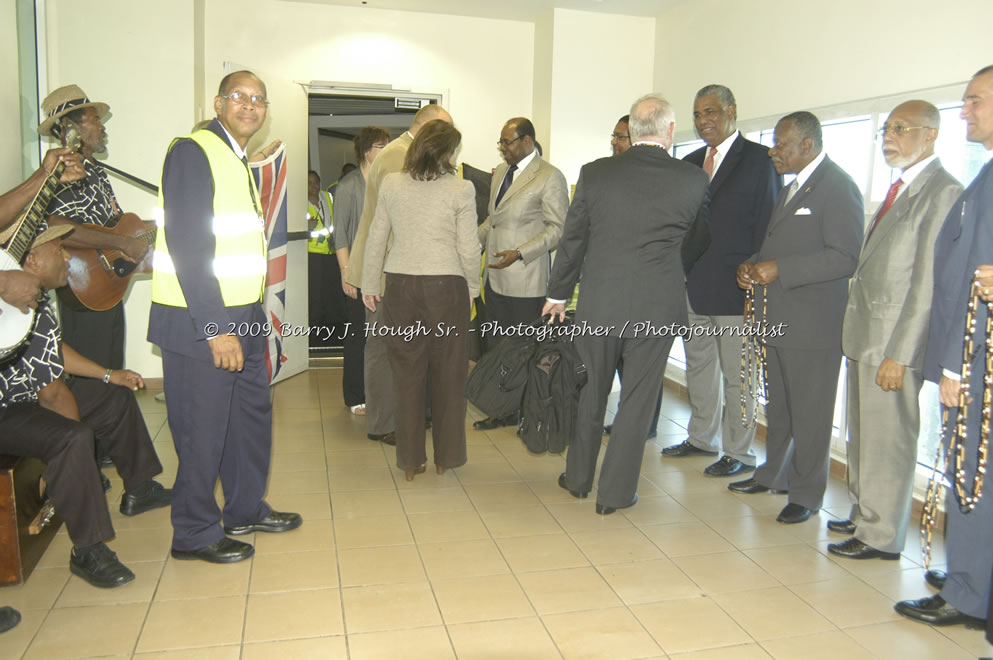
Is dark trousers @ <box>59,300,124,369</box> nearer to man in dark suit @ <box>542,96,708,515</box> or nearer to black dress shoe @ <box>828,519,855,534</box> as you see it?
man in dark suit @ <box>542,96,708,515</box>

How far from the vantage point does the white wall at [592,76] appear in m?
6.41

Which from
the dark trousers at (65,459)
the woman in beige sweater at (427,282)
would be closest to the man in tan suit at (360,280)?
the woman in beige sweater at (427,282)

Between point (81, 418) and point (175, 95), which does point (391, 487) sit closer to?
point (81, 418)

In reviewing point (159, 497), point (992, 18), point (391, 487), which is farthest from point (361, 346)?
point (992, 18)

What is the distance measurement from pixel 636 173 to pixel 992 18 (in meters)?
1.61

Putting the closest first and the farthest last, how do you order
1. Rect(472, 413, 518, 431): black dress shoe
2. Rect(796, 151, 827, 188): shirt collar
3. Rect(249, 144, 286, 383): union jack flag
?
1. Rect(796, 151, 827, 188): shirt collar
2. Rect(249, 144, 286, 383): union jack flag
3. Rect(472, 413, 518, 431): black dress shoe

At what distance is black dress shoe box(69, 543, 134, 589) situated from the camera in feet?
8.73

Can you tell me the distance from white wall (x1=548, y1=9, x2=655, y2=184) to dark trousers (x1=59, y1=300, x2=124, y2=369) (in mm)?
3834

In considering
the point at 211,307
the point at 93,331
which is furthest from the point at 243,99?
the point at 93,331

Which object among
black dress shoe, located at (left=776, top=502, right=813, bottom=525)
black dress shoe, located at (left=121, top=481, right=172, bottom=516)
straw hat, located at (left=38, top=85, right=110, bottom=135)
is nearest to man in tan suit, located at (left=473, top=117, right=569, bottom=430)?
black dress shoe, located at (left=776, top=502, right=813, bottom=525)

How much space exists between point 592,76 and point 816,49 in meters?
2.45

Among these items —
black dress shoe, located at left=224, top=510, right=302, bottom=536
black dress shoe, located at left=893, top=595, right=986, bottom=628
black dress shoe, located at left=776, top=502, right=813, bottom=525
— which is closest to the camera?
black dress shoe, located at left=893, top=595, right=986, bottom=628

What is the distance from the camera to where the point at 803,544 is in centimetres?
316

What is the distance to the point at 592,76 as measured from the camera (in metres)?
6.48
